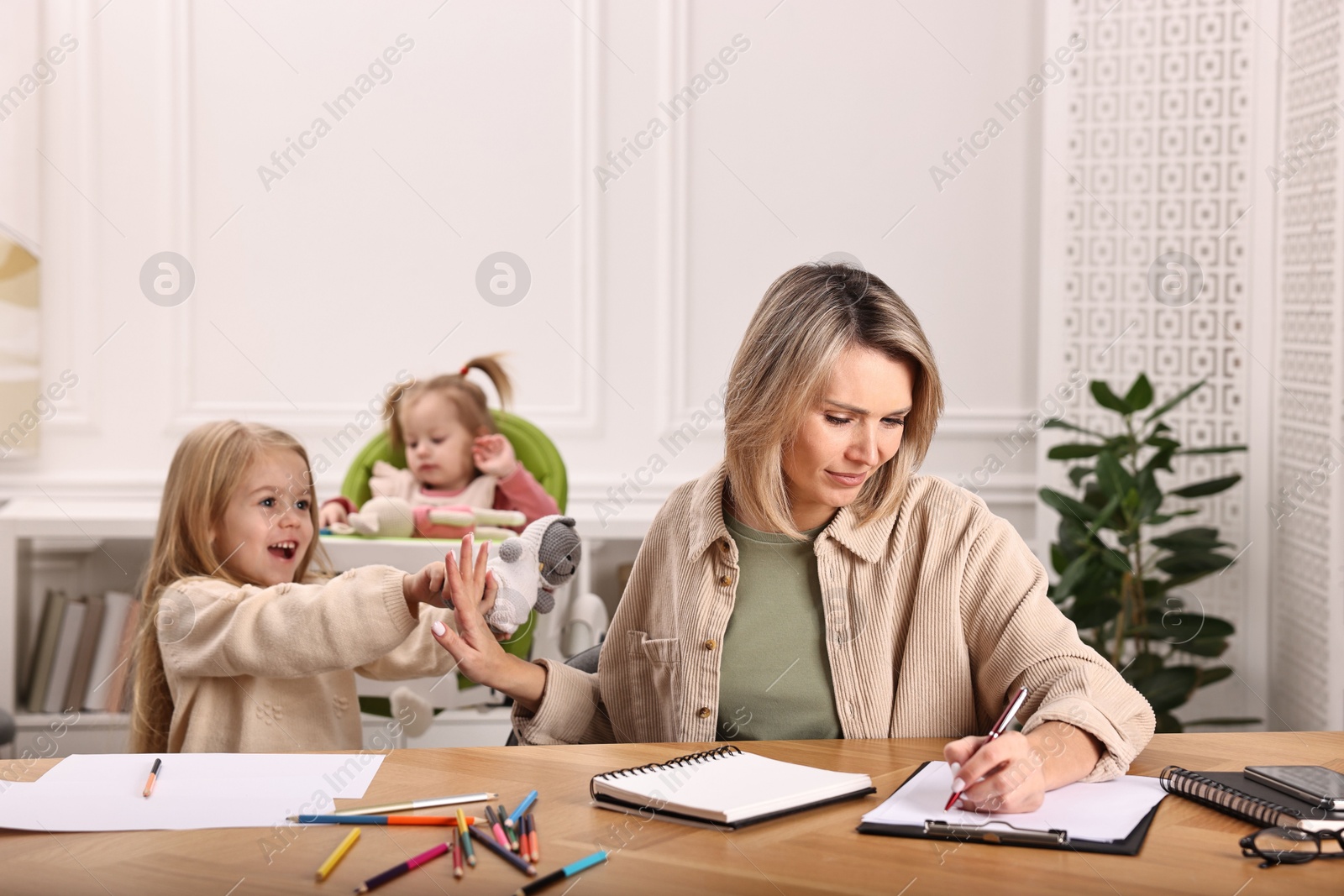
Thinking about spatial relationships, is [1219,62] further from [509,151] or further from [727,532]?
[727,532]

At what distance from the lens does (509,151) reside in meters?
3.88

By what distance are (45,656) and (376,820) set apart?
298 centimetres

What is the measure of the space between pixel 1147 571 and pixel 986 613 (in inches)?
86.2

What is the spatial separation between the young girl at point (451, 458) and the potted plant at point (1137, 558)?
1526 millimetres

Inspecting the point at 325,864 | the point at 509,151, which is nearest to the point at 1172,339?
the point at 509,151

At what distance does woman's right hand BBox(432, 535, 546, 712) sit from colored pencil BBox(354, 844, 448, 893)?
16.9 inches

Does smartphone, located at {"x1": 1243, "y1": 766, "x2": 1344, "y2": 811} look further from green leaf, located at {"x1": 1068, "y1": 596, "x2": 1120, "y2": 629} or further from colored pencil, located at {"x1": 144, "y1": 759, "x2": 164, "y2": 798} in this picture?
green leaf, located at {"x1": 1068, "y1": 596, "x2": 1120, "y2": 629}

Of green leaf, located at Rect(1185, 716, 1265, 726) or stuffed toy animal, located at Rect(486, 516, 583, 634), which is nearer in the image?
stuffed toy animal, located at Rect(486, 516, 583, 634)

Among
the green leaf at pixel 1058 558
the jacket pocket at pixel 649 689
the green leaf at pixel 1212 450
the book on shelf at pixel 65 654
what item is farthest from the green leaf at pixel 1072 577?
the book on shelf at pixel 65 654

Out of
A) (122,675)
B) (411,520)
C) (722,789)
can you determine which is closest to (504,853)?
(722,789)

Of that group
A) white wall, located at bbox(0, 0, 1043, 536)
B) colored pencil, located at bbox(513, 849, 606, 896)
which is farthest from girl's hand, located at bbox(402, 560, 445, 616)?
white wall, located at bbox(0, 0, 1043, 536)

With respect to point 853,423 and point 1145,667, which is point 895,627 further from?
point 1145,667

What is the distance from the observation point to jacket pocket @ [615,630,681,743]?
165cm

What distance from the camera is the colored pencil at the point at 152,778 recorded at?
129 cm
